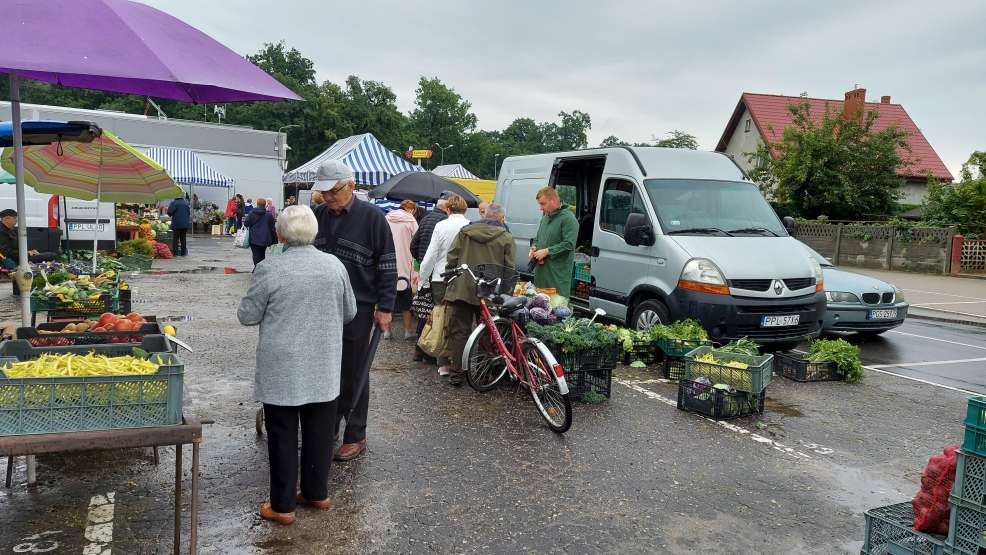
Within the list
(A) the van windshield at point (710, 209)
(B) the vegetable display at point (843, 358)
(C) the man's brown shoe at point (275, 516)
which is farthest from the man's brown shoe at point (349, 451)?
(B) the vegetable display at point (843, 358)

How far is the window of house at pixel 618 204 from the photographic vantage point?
30.6 feet

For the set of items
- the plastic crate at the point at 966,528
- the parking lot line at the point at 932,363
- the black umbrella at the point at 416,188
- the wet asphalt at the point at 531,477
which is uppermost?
the black umbrella at the point at 416,188

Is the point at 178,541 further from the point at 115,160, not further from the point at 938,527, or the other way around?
the point at 115,160

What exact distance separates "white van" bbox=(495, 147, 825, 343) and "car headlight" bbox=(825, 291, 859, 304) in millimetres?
1860

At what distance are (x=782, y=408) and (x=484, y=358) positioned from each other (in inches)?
116

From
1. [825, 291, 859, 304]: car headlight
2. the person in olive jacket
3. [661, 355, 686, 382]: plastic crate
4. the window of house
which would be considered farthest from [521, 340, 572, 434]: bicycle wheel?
the person in olive jacket

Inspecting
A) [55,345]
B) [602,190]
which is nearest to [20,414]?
[55,345]

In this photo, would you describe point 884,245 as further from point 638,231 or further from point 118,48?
point 118,48

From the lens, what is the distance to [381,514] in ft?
14.0

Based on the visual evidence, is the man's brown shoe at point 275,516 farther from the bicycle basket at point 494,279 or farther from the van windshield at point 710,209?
the van windshield at point 710,209

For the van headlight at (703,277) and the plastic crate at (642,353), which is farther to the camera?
the plastic crate at (642,353)

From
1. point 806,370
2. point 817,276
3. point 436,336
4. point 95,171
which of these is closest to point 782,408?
point 806,370

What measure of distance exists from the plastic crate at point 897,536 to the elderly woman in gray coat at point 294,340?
115 inches

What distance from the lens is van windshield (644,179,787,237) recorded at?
29.3ft
